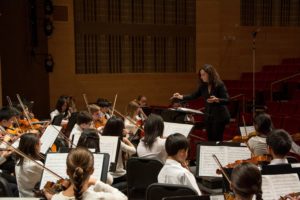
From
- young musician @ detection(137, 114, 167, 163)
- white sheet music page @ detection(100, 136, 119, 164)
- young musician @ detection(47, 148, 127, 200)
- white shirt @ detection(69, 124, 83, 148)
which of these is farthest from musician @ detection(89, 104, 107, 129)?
young musician @ detection(47, 148, 127, 200)

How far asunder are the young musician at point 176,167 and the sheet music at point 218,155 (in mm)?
488

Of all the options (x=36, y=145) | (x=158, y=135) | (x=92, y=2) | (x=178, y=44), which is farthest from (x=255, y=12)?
(x=36, y=145)

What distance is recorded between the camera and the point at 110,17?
9.66 metres

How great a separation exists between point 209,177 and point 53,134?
1.74 m

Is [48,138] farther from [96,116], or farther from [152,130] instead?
[96,116]

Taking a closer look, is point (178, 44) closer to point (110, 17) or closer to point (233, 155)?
point (110, 17)

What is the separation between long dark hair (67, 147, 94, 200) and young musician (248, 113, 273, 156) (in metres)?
1.82

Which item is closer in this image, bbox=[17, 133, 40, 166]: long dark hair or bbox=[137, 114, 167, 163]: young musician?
bbox=[17, 133, 40, 166]: long dark hair

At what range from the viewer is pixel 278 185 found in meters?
2.61

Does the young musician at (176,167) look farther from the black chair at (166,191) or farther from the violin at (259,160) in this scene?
the violin at (259,160)

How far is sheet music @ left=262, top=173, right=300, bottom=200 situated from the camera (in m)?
2.57

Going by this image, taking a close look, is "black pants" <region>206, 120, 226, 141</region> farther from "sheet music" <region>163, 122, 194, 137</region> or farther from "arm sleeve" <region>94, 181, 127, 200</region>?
"arm sleeve" <region>94, 181, 127, 200</region>

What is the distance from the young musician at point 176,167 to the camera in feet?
9.44

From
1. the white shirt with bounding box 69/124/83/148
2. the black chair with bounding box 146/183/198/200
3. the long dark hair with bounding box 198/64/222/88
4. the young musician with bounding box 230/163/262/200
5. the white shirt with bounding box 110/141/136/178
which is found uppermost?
the long dark hair with bounding box 198/64/222/88
